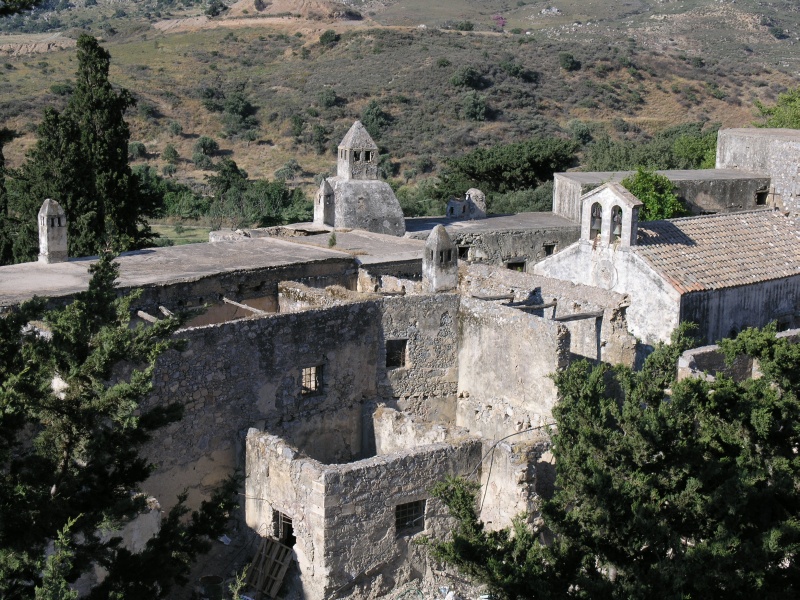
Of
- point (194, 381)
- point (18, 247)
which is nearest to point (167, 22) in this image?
point (18, 247)

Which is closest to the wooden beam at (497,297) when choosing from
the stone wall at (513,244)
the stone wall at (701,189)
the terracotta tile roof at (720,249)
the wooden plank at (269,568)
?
the terracotta tile roof at (720,249)

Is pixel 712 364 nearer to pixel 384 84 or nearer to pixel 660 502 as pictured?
pixel 660 502

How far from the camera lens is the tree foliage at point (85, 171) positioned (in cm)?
2820

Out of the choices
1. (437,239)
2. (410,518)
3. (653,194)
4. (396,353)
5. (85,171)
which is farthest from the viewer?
(653,194)

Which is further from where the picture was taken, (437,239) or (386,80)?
(386,80)

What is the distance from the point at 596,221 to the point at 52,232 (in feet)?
38.8

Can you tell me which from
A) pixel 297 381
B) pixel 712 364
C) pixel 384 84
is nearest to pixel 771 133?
pixel 712 364

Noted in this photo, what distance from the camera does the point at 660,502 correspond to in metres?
12.4

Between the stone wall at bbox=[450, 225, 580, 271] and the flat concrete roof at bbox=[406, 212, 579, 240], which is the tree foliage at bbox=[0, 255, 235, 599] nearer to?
the flat concrete roof at bbox=[406, 212, 579, 240]

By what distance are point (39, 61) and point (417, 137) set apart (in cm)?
3169

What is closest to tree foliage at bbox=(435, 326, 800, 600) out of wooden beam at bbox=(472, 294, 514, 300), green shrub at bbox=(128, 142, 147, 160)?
wooden beam at bbox=(472, 294, 514, 300)

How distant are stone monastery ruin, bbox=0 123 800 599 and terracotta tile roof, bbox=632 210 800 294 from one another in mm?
56

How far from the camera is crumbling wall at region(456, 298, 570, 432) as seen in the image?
56.6 ft

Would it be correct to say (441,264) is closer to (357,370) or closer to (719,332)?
(357,370)
